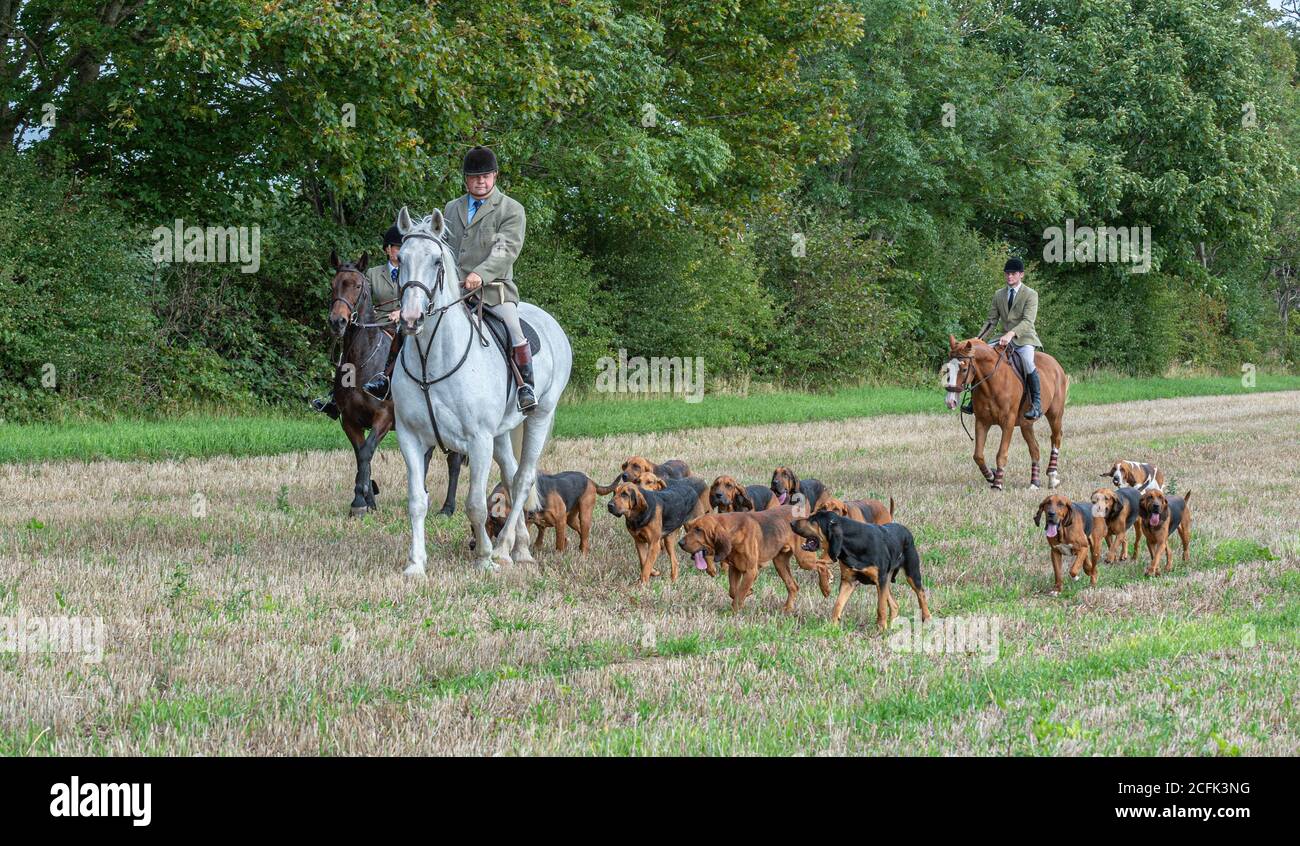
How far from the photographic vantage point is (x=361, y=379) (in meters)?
11.8

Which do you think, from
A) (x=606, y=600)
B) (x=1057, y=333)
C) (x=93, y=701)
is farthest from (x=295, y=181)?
(x=1057, y=333)

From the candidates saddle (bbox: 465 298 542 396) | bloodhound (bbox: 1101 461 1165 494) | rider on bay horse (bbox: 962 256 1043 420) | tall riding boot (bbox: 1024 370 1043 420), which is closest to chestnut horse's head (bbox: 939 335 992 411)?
rider on bay horse (bbox: 962 256 1043 420)

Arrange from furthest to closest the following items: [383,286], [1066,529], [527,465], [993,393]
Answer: [993,393] → [383,286] → [527,465] → [1066,529]

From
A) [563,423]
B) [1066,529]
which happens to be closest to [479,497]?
[1066,529]

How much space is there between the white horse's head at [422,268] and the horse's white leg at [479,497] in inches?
44.6

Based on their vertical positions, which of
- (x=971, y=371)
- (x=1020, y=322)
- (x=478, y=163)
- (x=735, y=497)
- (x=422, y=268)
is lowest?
(x=735, y=497)

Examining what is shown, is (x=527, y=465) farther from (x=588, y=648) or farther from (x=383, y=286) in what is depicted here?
(x=383, y=286)

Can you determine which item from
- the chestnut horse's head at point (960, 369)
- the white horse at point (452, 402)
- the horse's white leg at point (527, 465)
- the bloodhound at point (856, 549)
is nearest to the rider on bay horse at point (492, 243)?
the white horse at point (452, 402)

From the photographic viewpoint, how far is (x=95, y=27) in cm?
1708

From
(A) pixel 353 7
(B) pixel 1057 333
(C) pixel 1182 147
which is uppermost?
(C) pixel 1182 147

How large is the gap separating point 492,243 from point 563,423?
10.9 meters

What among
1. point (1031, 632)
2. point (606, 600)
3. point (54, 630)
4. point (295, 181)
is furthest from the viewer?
point (295, 181)

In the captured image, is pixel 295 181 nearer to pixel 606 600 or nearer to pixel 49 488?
pixel 49 488

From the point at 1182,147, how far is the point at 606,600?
39215mm
